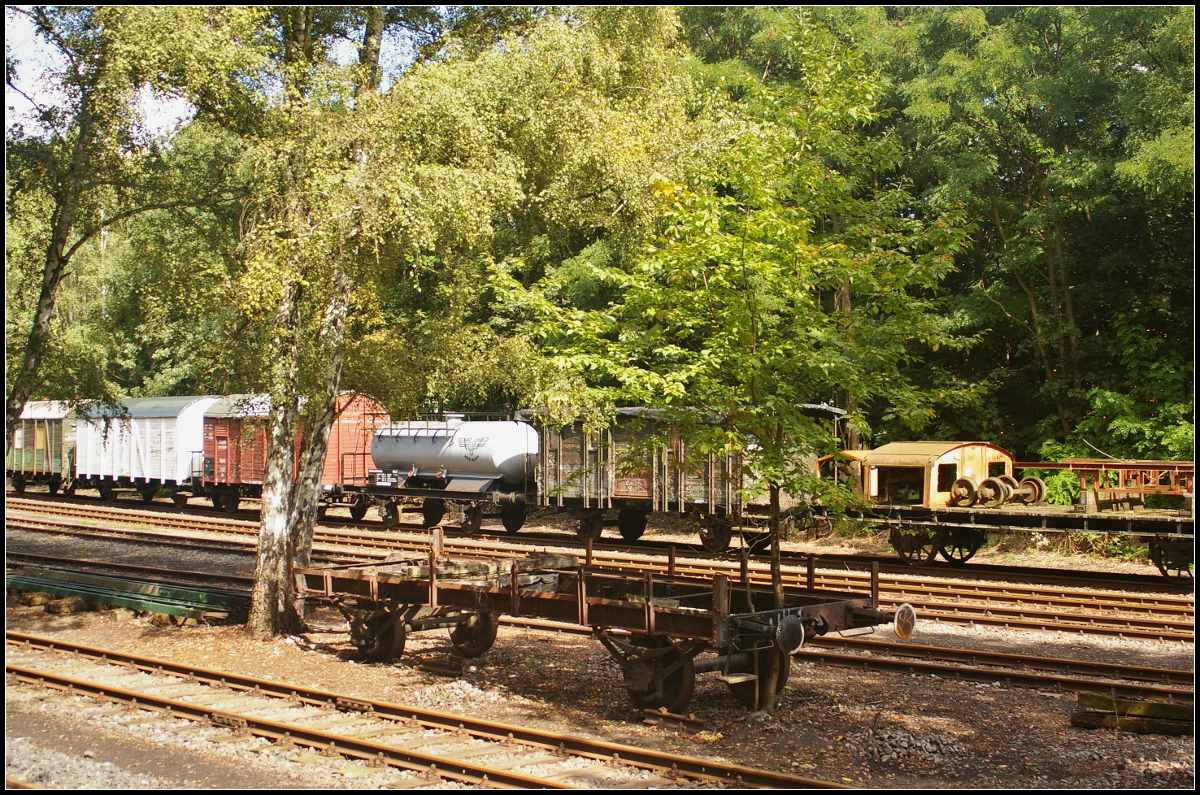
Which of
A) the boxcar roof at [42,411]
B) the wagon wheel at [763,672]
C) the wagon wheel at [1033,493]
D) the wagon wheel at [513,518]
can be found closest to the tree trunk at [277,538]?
the wagon wheel at [763,672]

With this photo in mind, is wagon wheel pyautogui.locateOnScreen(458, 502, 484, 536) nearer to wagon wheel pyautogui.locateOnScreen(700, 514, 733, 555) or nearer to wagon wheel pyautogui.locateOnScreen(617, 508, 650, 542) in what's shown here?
wagon wheel pyautogui.locateOnScreen(617, 508, 650, 542)

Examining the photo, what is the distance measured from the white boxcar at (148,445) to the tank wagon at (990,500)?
21680 millimetres

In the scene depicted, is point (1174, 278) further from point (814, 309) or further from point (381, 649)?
point (381, 649)

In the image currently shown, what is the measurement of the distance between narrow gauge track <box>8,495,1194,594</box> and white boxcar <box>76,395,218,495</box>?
1.83 metres

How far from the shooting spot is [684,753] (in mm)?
8258

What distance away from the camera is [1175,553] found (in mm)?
16328

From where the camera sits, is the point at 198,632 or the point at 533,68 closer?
the point at 198,632

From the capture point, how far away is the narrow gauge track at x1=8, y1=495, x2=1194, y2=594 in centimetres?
1653

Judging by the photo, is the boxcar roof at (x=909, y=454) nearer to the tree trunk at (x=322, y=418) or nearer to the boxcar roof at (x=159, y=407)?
the tree trunk at (x=322, y=418)

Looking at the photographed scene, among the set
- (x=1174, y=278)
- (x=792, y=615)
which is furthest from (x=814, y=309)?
(x=1174, y=278)

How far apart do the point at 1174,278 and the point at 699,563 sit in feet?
53.0

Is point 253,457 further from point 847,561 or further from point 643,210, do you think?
point 847,561

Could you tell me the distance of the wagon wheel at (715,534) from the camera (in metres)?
21.0

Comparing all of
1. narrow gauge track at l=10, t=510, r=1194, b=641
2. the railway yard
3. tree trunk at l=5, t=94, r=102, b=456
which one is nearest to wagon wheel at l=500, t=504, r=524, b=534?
narrow gauge track at l=10, t=510, r=1194, b=641
